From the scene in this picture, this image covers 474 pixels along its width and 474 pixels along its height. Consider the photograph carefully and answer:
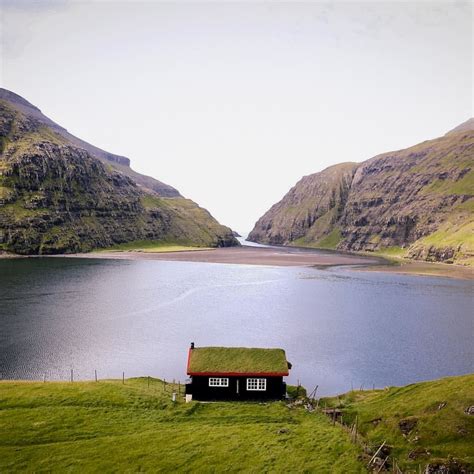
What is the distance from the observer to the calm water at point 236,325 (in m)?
67.1

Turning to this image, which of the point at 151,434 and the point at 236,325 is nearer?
the point at 151,434

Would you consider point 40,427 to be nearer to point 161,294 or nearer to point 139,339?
point 139,339

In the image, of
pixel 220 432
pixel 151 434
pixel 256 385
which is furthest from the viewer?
pixel 256 385

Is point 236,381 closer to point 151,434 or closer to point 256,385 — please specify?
point 256,385

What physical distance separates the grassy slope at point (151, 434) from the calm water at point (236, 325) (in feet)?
60.6

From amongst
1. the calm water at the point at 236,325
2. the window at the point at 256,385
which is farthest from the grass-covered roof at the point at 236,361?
the calm water at the point at 236,325

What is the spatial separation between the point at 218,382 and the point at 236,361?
3.22m

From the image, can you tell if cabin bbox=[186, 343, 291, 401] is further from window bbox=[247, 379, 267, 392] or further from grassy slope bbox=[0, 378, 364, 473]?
grassy slope bbox=[0, 378, 364, 473]

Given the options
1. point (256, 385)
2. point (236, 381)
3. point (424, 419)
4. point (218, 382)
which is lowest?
point (256, 385)

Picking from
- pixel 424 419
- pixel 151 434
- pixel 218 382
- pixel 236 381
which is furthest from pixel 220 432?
pixel 424 419

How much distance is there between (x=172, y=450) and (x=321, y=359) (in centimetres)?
4242

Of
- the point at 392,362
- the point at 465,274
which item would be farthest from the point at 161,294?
the point at 465,274

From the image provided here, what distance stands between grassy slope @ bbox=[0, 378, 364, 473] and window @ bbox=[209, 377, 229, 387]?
262 cm

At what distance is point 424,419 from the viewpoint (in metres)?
37.1
